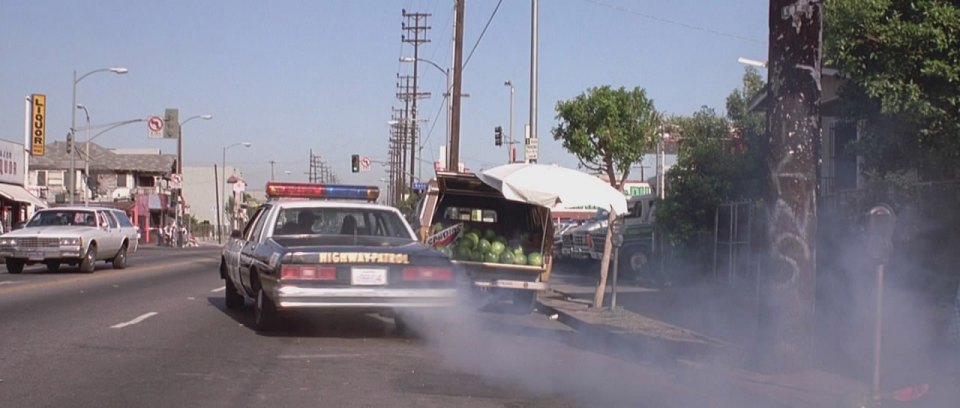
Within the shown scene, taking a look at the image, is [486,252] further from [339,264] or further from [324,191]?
[339,264]

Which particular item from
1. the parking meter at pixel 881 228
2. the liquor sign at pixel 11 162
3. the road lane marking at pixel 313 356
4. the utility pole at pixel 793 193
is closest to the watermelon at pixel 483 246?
the road lane marking at pixel 313 356

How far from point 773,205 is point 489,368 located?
10.2 ft

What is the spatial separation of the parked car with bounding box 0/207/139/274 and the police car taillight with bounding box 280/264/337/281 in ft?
44.4

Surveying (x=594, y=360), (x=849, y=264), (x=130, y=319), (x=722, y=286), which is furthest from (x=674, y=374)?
(x=722, y=286)

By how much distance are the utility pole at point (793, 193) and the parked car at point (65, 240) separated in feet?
58.2

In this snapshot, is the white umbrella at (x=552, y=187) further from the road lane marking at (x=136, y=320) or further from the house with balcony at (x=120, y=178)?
the house with balcony at (x=120, y=178)

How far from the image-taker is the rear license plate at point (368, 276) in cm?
1125

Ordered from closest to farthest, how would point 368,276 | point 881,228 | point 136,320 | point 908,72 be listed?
point 881,228, point 908,72, point 368,276, point 136,320

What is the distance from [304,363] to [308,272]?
1.37 m

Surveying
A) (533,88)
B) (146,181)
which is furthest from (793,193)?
(146,181)

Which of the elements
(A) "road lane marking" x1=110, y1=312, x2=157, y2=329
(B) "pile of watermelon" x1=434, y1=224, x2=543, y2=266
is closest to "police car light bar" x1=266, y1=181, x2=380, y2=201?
(B) "pile of watermelon" x1=434, y1=224, x2=543, y2=266

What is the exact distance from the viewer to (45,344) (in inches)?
434

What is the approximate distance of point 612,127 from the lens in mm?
18406

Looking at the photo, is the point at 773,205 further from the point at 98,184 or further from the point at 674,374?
the point at 98,184
